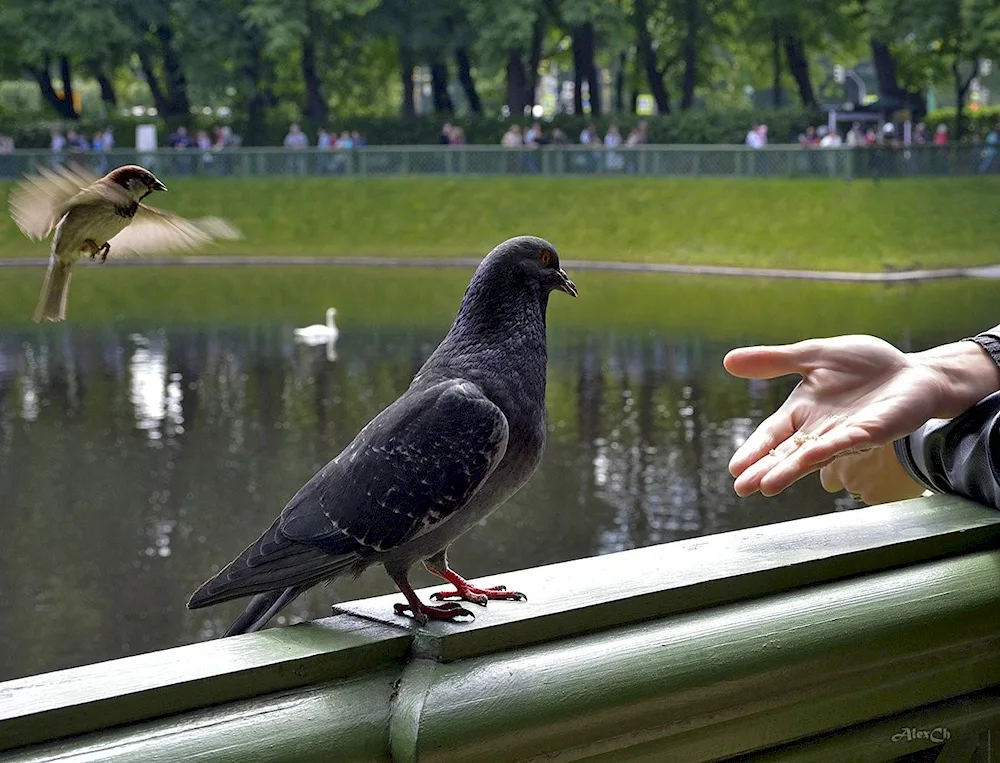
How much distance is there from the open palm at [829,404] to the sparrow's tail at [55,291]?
0.95m

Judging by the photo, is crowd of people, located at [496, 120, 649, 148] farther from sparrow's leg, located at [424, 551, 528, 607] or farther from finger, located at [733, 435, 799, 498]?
sparrow's leg, located at [424, 551, 528, 607]

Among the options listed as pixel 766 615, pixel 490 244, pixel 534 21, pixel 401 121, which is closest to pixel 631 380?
pixel 490 244

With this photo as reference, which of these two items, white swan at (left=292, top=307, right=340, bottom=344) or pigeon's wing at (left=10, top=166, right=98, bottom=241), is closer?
pigeon's wing at (left=10, top=166, right=98, bottom=241)

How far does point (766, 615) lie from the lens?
6.09ft

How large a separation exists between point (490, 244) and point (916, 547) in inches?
1244

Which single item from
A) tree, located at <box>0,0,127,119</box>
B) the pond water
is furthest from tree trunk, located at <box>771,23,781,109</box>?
tree, located at <box>0,0,127,119</box>

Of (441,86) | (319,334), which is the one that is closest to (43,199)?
(319,334)

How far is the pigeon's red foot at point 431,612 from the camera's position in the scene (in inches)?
72.2

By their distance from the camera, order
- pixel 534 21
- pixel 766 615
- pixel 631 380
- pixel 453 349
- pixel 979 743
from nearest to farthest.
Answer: pixel 766 615 < pixel 979 743 < pixel 453 349 < pixel 631 380 < pixel 534 21

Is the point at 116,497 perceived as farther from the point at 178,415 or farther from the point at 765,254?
the point at 765,254

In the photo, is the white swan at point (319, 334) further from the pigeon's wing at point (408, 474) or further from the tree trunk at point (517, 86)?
the tree trunk at point (517, 86)

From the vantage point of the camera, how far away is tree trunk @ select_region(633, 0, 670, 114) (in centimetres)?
4116

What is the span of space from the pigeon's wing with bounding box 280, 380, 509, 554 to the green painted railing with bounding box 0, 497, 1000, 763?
174 millimetres

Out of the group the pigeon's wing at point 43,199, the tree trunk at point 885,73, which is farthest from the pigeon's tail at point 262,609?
the tree trunk at point 885,73
